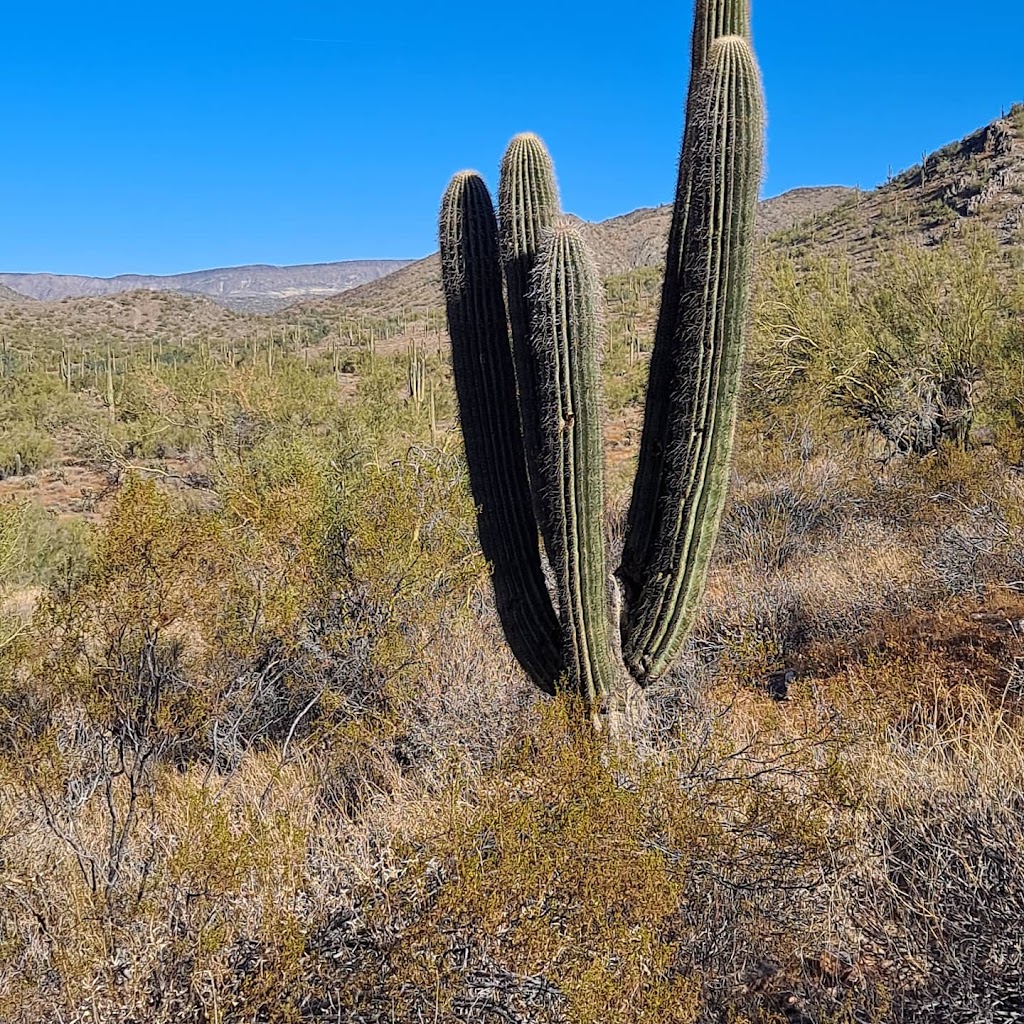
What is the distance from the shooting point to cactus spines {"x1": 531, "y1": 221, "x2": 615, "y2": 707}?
3.75 metres

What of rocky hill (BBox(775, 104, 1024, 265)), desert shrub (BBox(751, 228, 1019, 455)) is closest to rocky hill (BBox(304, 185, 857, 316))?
rocky hill (BBox(775, 104, 1024, 265))

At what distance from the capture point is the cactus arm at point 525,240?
4016mm

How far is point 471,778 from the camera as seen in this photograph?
156 inches

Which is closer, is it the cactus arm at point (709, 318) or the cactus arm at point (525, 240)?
the cactus arm at point (709, 318)

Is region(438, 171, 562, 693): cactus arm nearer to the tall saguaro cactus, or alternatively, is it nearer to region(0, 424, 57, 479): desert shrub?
the tall saguaro cactus

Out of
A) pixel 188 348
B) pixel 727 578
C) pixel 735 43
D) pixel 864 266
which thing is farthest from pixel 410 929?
pixel 188 348

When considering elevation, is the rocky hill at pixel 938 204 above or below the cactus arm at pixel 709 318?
above

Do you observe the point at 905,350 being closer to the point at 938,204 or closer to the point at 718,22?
the point at 718,22

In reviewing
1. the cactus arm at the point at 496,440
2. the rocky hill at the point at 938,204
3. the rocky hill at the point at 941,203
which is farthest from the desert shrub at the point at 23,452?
the rocky hill at the point at 941,203

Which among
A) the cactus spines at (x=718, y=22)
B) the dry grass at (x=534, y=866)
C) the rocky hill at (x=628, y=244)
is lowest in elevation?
the dry grass at (x=534, y=866)

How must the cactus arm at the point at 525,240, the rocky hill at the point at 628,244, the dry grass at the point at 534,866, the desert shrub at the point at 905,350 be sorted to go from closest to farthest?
the dry grass at the point at 534,866, the cactus arm at the point at 525,240, the desert shrub at the point at 905,350, the rocky hill at the point at 628,244

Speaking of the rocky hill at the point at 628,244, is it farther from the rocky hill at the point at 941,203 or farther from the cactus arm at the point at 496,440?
the cactus arm at the point at 496,440

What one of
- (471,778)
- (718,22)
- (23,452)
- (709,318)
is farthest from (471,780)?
(23,452)

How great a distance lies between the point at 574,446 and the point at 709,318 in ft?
2.61
